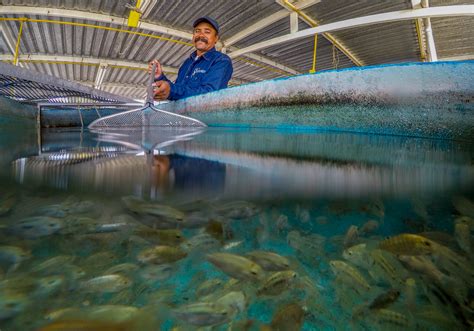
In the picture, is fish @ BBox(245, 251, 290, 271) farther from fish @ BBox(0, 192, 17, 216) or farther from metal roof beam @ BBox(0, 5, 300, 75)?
metal roof beam @ BBox(0, 5, 300, 75)

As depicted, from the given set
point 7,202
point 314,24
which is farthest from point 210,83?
point 314,24

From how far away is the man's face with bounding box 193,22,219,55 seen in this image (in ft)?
12.3

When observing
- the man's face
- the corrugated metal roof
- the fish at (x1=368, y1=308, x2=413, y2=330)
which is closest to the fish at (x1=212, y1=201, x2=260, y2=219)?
the fish at (x1=368, y1=308, x2=413, y2=330)

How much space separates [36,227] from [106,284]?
17 cm

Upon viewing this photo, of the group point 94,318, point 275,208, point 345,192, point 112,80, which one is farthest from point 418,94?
point 112,80

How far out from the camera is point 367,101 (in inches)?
76.3

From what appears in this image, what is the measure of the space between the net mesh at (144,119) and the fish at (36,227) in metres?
2.69

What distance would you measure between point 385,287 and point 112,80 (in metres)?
11.2

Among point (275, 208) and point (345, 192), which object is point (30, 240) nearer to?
point (275, 208)

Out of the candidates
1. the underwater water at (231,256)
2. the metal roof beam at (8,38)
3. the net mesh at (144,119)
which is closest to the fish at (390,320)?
the underwater water at (231,256)

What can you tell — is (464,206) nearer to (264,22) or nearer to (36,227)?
(36,227)

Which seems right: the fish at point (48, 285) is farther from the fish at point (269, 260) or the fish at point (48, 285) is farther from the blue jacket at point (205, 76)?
the blue jacket at point (205, 76)

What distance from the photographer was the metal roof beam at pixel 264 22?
17.4 feet

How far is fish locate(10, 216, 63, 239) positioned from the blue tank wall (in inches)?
76.9
